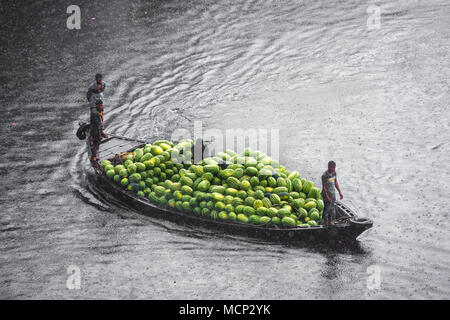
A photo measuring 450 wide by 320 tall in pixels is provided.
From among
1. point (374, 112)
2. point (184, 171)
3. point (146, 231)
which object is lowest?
point (146, 231)

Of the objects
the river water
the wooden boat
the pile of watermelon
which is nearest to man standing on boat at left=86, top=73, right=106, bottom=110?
the wooden boat

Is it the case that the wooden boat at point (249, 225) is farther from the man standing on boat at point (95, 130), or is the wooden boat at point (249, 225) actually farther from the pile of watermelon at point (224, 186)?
the man standing on boat at point (95, 130)

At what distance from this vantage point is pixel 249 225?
40.1 feet

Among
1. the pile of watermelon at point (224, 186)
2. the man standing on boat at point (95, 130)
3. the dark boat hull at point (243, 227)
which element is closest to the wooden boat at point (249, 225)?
the dark boat hull at point (243, 227)

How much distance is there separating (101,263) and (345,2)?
70.8 feet

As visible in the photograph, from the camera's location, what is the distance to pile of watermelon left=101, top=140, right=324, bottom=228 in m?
12.2

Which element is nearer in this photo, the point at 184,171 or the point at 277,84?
the point at 184,171

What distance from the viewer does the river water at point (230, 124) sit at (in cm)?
1152

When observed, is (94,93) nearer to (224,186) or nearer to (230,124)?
(224,186)

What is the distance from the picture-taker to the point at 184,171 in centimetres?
1323

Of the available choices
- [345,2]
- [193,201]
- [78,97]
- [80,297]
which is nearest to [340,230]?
[193,201]

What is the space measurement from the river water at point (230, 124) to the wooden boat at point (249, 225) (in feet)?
0.76
